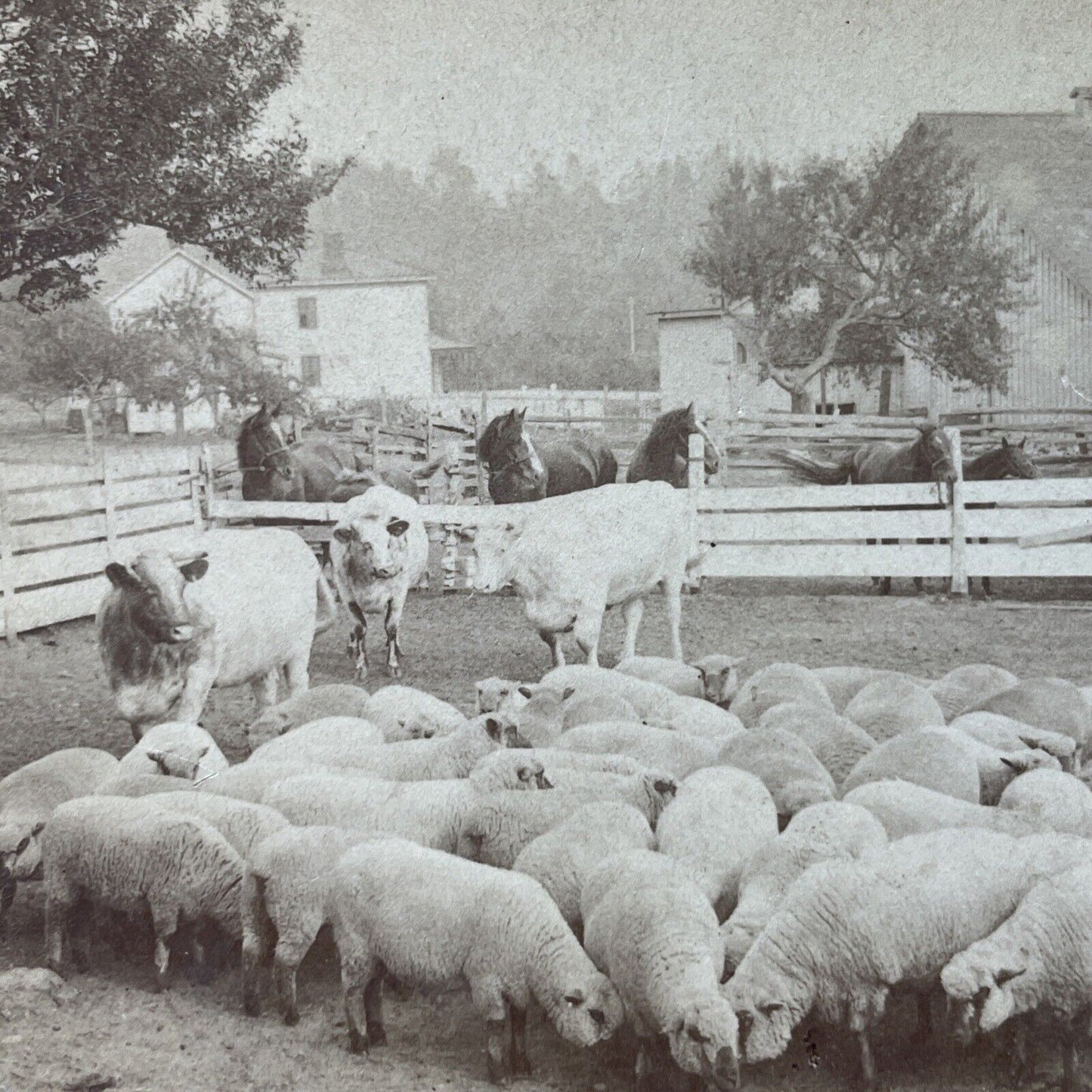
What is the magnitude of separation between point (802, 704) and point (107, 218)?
5179 mm

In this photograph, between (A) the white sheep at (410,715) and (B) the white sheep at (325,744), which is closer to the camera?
(B) the white sheep at (325,744)

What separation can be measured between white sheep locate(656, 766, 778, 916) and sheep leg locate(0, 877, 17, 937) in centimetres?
234

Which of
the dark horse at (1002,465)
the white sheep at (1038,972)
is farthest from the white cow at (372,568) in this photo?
the dark horse at (1002,465)

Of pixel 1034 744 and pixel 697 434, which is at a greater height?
pixel 697 434

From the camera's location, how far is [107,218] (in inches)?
287

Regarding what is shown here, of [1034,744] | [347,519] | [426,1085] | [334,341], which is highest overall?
[334,341]

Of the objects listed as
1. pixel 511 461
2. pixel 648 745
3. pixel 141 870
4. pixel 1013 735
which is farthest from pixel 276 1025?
pixel 511 461

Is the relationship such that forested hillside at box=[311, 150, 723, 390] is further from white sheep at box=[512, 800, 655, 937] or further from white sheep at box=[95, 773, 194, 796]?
white sheep at box=[512, 800, 655, 937]

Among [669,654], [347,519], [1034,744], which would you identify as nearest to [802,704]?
[1034,744]

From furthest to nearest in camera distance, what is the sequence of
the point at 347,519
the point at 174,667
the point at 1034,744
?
1. the point at 347,519
2. the point at 174,667
3. the point at 1034,744

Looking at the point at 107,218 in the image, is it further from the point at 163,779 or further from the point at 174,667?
the point at 163,779

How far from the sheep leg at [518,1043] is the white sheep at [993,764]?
2.16 m

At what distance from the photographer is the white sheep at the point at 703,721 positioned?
17.8 feet

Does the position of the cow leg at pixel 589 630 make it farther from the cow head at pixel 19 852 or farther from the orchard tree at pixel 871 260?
the orchard tree at pixel 871 260
